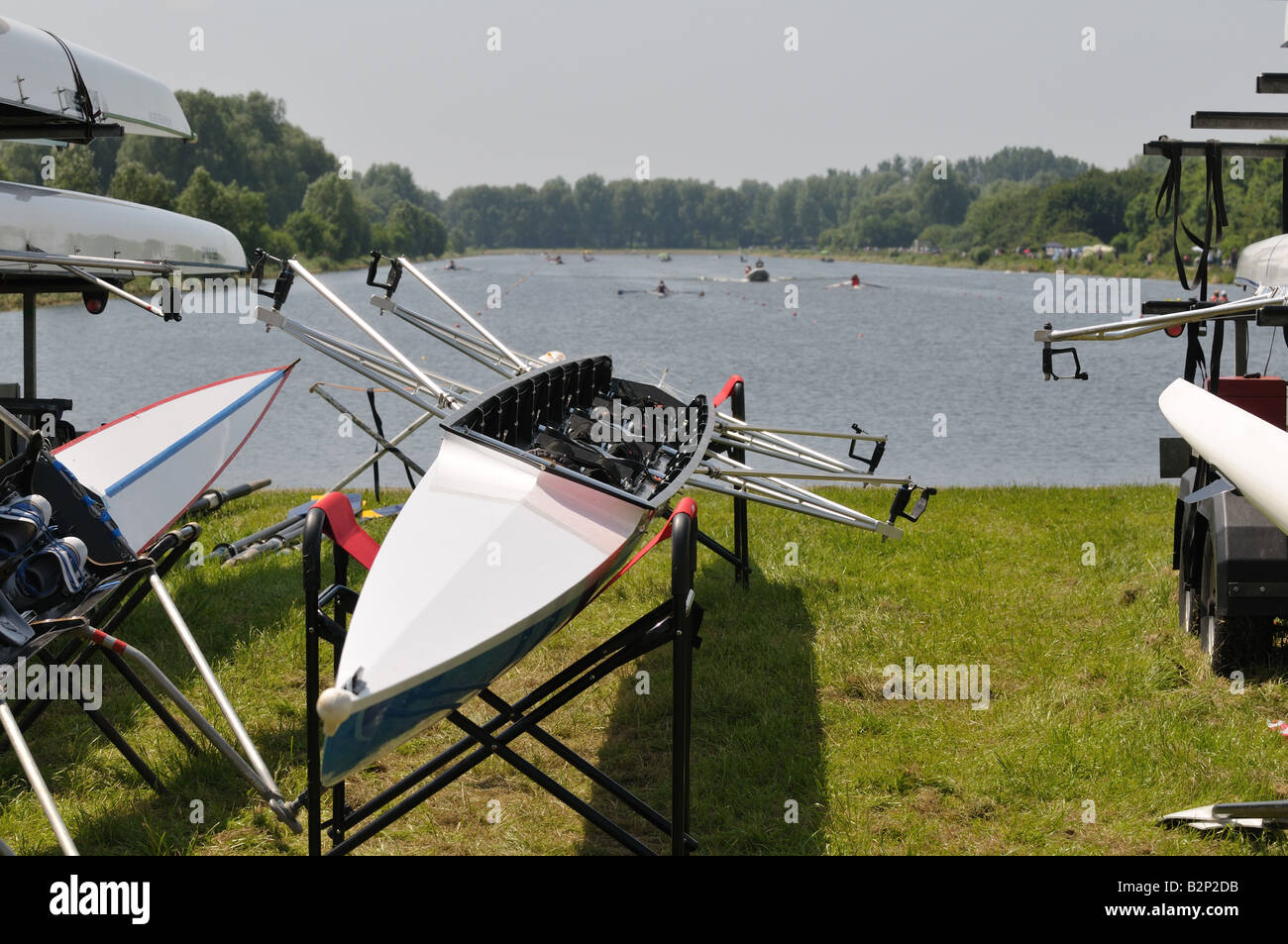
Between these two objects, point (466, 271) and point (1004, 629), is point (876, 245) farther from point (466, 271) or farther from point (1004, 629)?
point (1004, 629)

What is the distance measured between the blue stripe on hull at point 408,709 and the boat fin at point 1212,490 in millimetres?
4085

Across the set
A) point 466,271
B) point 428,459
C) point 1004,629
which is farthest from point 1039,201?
point 1004,629

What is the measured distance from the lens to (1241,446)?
4.82m

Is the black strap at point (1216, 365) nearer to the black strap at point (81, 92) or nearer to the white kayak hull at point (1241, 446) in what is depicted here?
the white kayak hull at point (1241, 446)

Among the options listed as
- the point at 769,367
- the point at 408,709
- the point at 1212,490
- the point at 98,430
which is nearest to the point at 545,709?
the point at 408,709

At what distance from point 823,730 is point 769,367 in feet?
70.5

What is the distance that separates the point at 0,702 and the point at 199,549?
5.59 m

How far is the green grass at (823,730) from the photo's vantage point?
5016 millimetres

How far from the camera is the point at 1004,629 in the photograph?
769 centimetres

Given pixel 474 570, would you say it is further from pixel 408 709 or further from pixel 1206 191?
pixel 1206 191

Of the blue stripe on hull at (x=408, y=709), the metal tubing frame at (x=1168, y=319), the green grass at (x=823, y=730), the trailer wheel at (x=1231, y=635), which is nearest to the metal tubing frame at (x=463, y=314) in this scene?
the green grass at (x=823, y=730)

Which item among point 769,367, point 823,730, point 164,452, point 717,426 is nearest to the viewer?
point 823,730
